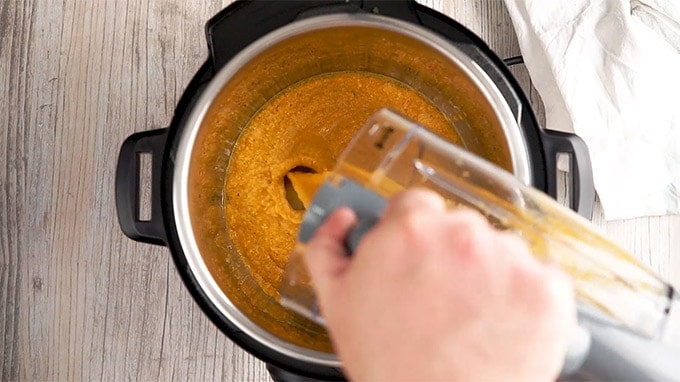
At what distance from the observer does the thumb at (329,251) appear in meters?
0.38

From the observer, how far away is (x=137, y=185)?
0.65 meters

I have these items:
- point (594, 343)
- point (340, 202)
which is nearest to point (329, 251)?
point (340, 202)

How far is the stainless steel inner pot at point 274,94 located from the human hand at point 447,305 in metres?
0.24

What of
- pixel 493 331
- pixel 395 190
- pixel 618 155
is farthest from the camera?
pixel 618 155

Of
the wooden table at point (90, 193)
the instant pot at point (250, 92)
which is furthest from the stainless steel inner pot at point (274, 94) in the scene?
the wooden table at point (90, 193)

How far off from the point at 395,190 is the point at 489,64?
206 millimetres

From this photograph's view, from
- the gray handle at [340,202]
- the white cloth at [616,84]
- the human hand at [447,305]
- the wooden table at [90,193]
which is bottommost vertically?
the wooden table at [90,193]

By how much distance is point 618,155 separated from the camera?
2.69ft

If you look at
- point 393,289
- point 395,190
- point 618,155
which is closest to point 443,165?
point 395,190

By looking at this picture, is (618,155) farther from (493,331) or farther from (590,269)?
(493,331)

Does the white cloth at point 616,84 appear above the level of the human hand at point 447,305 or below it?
below

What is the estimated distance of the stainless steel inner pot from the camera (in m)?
0.60

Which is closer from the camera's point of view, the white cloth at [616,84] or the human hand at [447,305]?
the human hand at [447,305]

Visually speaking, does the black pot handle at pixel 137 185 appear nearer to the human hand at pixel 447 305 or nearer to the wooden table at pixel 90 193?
the wooden table at pixel 90 193
